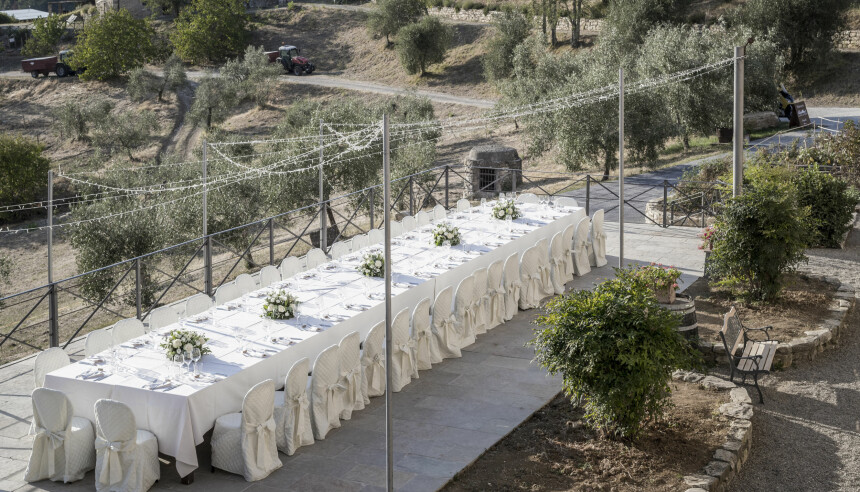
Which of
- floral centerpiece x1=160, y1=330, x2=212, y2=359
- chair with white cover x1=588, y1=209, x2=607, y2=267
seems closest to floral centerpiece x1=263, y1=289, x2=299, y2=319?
floral centerpiece x1=160, y1=330, x2=212, y2=359

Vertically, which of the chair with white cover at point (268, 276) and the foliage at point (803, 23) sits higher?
the foliage at point (803, 23)

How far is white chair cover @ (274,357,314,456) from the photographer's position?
23.2 ft

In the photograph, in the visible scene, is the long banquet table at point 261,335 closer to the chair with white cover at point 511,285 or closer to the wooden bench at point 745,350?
the chair with white cover at point 511,285

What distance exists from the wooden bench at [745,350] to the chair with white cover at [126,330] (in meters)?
5.42

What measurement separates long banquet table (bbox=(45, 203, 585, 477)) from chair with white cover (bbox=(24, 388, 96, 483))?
0.86 ft

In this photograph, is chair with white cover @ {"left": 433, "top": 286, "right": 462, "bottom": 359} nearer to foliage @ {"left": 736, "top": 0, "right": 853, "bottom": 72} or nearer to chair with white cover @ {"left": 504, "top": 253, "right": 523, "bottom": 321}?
chair with white cover @ {"left": 504, "top": 253, "right": 523, "bottom": 321}

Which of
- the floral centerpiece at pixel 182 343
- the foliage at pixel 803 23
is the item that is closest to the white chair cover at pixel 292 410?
the floral centerpiece at pixel 182 343

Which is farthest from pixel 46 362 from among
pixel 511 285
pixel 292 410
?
pixel 511 285

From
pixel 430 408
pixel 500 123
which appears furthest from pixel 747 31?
pixel 430 408

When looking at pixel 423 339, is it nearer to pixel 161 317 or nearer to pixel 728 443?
pixel 161 317

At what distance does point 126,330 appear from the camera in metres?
8.20

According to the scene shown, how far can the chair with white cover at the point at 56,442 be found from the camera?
21.8 feet

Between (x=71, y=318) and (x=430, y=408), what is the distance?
15.1 metres

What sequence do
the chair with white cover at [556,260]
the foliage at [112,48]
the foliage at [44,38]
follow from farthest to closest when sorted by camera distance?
the foliage at [44,38], the foliage at [112,48], the chair with white cover at [556,260]
